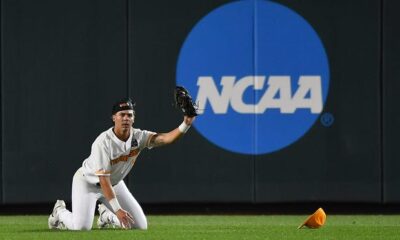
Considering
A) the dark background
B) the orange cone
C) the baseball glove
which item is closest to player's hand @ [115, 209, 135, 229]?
the baseball glove

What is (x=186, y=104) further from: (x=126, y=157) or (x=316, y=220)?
(x=316, y=220)

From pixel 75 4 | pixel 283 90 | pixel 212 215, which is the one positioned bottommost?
pixel 212 215

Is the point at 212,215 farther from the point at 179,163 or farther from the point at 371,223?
the point at 371,223

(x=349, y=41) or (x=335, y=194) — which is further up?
(x=349, y=41)

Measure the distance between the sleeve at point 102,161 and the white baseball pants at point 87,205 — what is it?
17.4 inches

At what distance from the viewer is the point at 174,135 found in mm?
10070

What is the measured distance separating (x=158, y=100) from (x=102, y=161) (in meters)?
3.30

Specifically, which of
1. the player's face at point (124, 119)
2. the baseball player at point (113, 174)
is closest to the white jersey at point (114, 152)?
the baseball player at point (113, 174)

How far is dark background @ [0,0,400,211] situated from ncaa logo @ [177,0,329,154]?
0.42 feet

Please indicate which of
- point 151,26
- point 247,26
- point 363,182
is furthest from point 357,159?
point 151,26

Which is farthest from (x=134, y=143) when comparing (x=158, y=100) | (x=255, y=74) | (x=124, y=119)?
(x=255, y=74)

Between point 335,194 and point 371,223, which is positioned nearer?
point 371,223

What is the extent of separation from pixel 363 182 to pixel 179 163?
2153mm

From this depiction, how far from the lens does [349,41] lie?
13.2 metres
